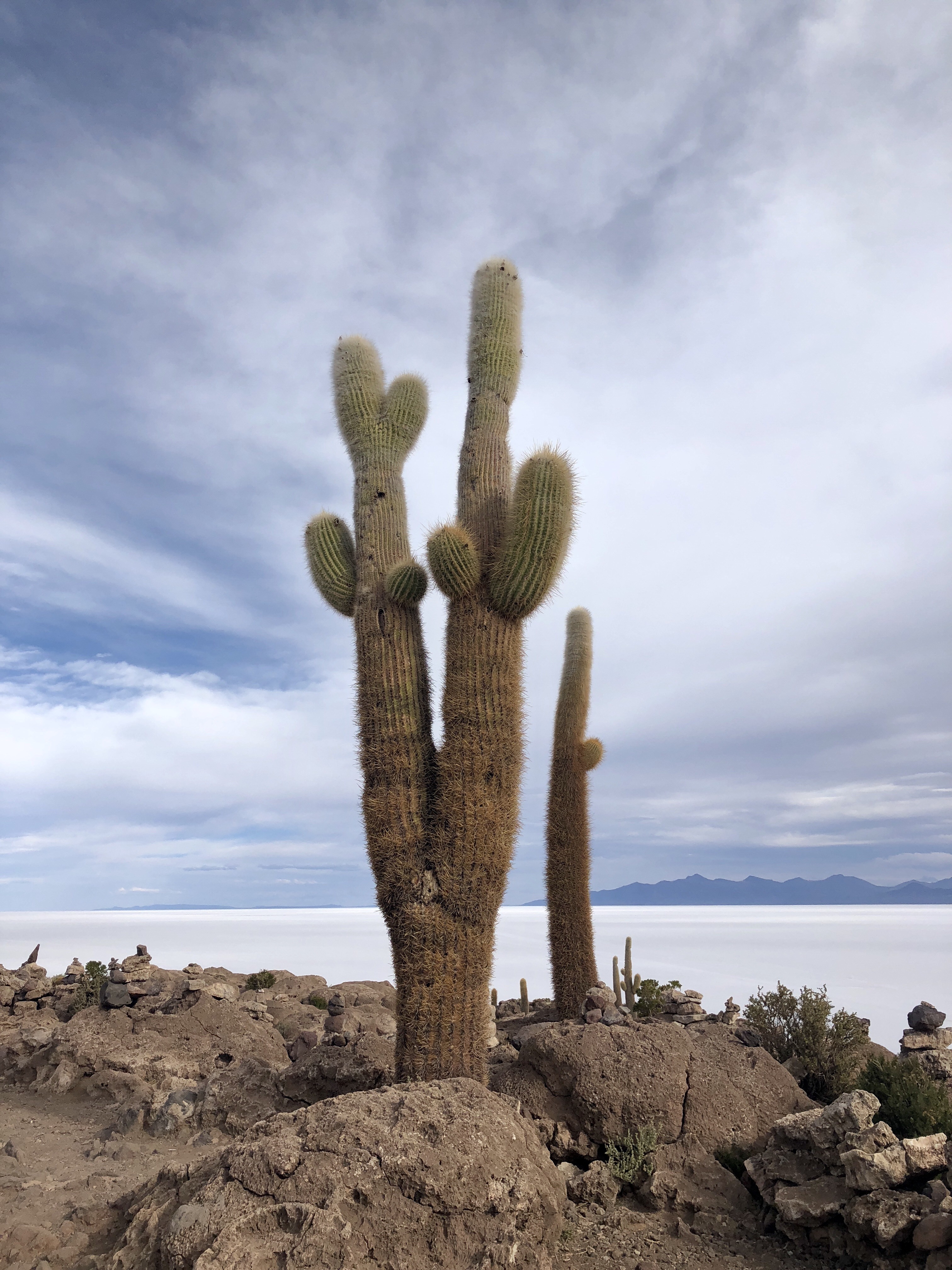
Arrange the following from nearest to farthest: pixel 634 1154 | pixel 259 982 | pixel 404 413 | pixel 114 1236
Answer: pixel 114 1236 → pixel 634 1154 → pixel 404 413 → pixel 259 982

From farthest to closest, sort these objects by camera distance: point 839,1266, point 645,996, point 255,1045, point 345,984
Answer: point 345,984
point 645,996
point 255,1045
point 839,1266

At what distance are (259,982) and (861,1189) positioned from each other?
16.3 m

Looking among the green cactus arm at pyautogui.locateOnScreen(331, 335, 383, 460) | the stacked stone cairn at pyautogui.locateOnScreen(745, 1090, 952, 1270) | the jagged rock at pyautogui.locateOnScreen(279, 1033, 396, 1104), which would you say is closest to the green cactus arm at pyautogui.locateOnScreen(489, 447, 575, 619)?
the green cactus arm at pyautogui.locateOnScreen(331, 335, 383, 460)

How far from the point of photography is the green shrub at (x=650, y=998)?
1438 centimetres

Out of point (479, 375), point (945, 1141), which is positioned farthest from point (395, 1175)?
point (479, 375)

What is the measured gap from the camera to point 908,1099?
7.03 meters

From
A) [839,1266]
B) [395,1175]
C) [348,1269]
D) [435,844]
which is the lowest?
[839,1266]

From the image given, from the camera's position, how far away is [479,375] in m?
9.80

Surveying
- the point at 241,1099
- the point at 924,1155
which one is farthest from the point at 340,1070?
the point at 924,1155

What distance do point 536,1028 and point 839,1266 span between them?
210 inches

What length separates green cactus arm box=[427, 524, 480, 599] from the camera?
8.25 meters

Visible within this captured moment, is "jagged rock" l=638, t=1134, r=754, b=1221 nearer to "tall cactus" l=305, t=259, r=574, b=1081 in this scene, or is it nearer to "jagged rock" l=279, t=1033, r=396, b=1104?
"tall cactus" l=305, t=259, r=574, b=1081

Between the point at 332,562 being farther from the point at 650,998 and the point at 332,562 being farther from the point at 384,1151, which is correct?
the point at 650,998

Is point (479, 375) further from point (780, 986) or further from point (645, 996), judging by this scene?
point (645, 996)
